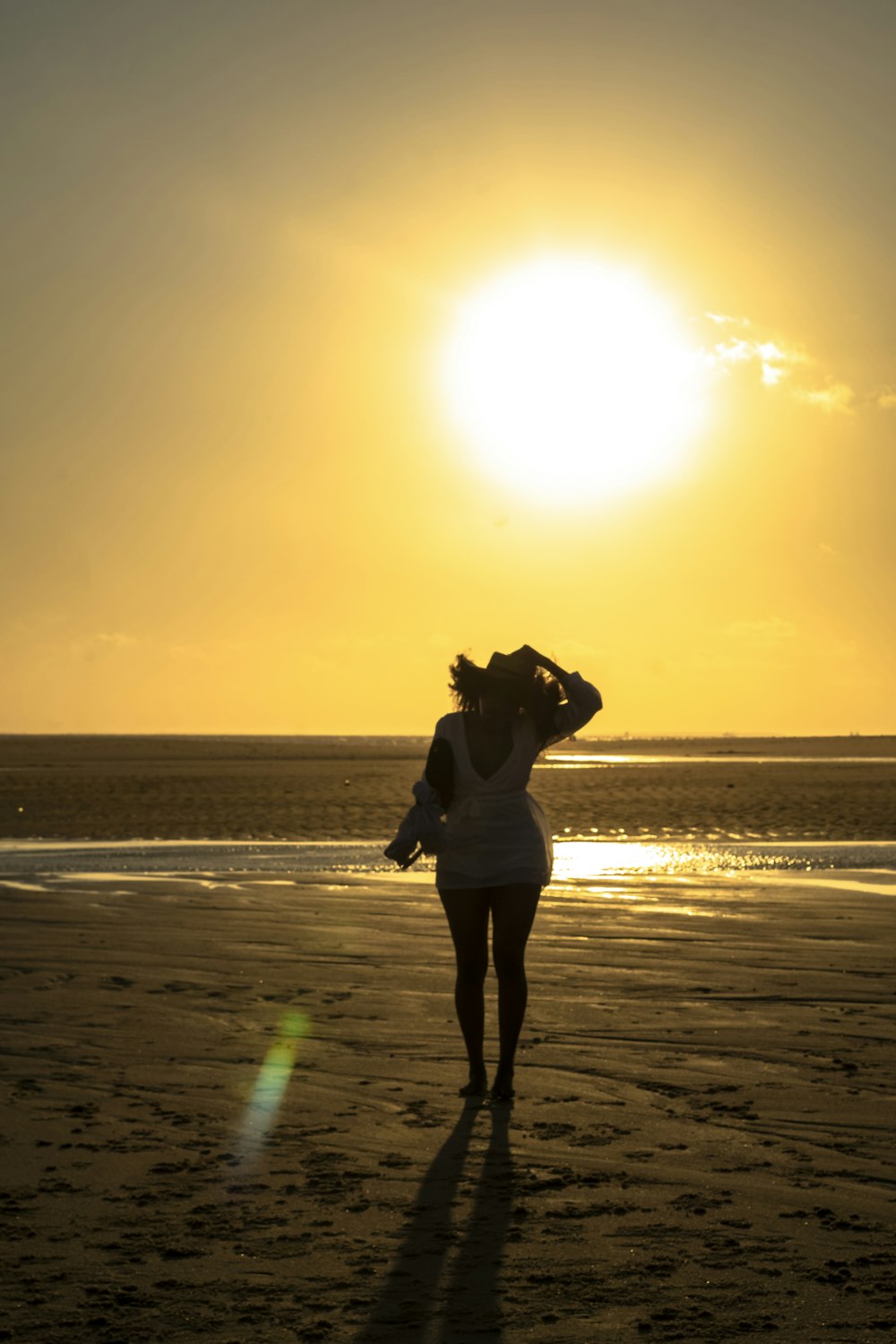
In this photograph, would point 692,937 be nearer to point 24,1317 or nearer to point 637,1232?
point 637,1232

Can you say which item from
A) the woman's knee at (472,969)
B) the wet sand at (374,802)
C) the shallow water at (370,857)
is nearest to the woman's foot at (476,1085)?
the woman's knee at (472,969)

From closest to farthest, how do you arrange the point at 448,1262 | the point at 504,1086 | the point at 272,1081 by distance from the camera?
the point at 448,1262 → the point at 504,1086 → the point at 272,1081

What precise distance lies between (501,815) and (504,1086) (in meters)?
1.24

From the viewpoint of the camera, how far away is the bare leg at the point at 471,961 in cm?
698

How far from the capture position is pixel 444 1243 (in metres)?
4.86

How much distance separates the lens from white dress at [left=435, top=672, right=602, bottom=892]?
6.92 meters

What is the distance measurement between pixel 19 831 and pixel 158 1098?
19880mm

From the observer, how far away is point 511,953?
6934mm

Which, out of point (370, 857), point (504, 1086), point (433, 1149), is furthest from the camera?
point (370, 857)

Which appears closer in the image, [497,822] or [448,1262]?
[448,1262]

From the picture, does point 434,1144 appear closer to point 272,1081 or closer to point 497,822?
Result: point 272,1081

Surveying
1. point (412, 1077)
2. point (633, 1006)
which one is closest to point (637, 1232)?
point (412, 1077)

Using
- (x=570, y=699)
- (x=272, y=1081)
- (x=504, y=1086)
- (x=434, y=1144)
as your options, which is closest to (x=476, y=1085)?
(x=504, y=1086)

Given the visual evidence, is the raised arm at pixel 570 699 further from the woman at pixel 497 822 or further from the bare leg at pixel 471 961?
the bare leg at pixel 471 961
